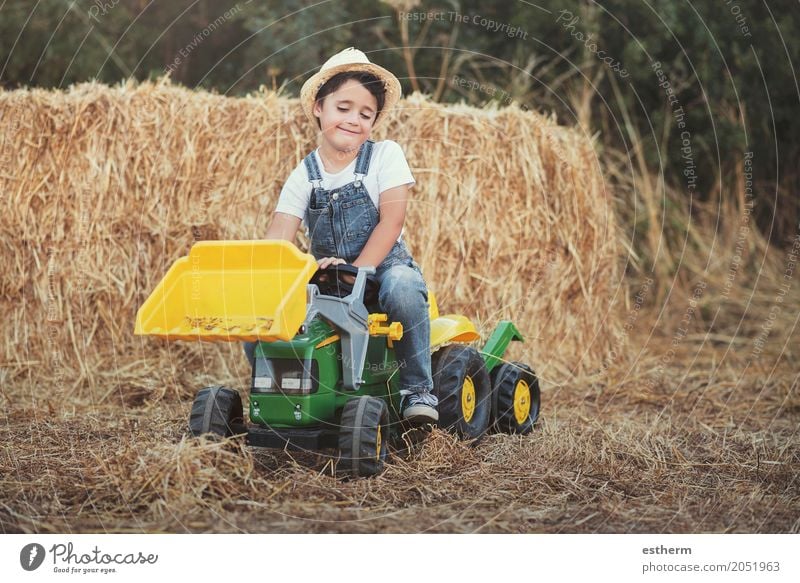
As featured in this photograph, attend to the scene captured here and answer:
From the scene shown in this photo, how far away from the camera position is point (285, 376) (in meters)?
3.25

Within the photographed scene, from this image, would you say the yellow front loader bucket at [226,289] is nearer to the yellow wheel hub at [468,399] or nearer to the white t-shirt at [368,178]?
the white t-shirt at [368,178]

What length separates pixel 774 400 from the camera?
5016mm

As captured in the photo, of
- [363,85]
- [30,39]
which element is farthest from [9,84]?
[363,85]

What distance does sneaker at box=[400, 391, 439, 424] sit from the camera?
11.5ft

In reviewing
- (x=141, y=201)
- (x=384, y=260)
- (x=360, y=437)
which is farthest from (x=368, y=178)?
(x=141, y=201)

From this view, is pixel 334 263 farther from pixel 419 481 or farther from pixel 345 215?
pixel 419 481

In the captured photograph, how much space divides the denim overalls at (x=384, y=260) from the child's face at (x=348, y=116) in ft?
0.19

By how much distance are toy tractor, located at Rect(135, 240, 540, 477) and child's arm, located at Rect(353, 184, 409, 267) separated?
71 mm

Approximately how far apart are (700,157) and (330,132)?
5700 mm

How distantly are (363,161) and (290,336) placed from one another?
947 mm

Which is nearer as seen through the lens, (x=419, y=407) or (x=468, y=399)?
(x=419, y=407)

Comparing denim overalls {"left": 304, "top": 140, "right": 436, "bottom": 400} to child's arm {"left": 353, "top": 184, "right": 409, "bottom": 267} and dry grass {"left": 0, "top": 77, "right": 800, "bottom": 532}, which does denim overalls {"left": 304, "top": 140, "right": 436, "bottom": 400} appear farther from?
dry grass {"left": 0, "top": 77, "right": 800, "bottom": 532}

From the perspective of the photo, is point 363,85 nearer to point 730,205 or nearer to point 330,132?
point 330,132

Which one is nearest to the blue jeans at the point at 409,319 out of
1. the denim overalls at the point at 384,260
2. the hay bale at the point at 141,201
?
the denim overalls at the point at 384,260
